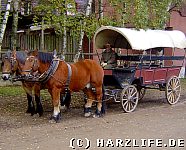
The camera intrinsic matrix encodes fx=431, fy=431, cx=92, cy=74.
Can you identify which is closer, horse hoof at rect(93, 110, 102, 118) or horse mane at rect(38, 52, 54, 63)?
horse mane at rect(38, 52, 54, 63)

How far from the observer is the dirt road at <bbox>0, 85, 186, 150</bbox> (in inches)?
317

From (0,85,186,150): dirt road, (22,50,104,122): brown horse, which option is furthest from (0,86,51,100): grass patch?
(22,50,104,122): brown horse

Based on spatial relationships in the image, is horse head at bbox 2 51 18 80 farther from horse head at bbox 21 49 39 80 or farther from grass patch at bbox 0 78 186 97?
grass patch at bbox 0 78 186 97

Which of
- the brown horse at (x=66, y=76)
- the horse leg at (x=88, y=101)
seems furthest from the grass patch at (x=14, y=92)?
the brown horse at (x=66, y=76)

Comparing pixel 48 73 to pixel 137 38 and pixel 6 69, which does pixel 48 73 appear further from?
pixel 137 38

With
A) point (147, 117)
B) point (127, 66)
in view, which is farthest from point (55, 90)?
point (127, 66)

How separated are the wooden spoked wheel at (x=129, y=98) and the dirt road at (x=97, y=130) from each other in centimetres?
21

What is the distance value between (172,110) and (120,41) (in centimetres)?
298

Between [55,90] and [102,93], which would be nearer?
[55,90]

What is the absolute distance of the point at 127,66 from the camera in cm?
1337

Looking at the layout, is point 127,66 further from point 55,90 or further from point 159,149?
point 159,149

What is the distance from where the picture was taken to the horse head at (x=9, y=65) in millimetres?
10380

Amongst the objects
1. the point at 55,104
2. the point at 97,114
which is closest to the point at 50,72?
the point at 55,104

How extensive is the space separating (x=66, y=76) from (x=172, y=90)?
185 inches
